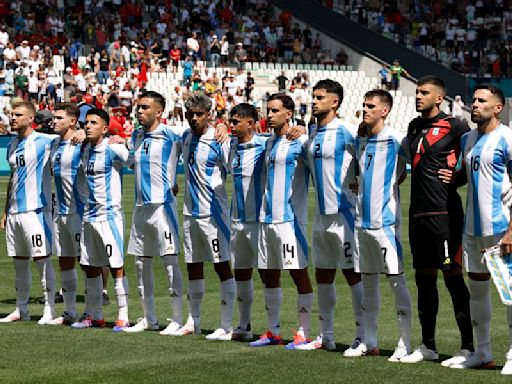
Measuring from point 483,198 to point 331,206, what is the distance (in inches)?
61.2

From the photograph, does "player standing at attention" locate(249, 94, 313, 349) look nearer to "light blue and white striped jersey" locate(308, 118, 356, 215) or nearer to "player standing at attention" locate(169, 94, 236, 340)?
"light blue and white striped jersey" locate(308, 118, 356, 215)

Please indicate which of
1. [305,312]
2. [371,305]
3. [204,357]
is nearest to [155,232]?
[305,312]

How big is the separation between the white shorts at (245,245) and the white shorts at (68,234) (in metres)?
1.92

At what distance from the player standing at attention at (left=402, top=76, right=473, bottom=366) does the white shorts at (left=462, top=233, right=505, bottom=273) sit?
207 millimetres

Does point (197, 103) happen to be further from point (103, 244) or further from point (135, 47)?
point (135, 47)

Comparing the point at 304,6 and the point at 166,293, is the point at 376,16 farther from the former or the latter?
the point at 166,293

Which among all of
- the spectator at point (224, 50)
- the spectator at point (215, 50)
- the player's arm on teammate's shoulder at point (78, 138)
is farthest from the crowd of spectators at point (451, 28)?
the player's arm on teammate's shoulder at point (78, 138)

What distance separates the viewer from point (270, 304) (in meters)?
11.5

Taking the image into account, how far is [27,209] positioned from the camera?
13.1 metres

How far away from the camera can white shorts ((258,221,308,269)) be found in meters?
11.3

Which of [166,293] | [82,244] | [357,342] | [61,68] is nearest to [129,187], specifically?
[61,68]

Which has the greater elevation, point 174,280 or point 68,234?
point 68,234

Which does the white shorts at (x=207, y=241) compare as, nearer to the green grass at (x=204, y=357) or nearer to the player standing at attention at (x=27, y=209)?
the green grass at (x=204, y=357)

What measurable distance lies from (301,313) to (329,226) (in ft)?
2.82
